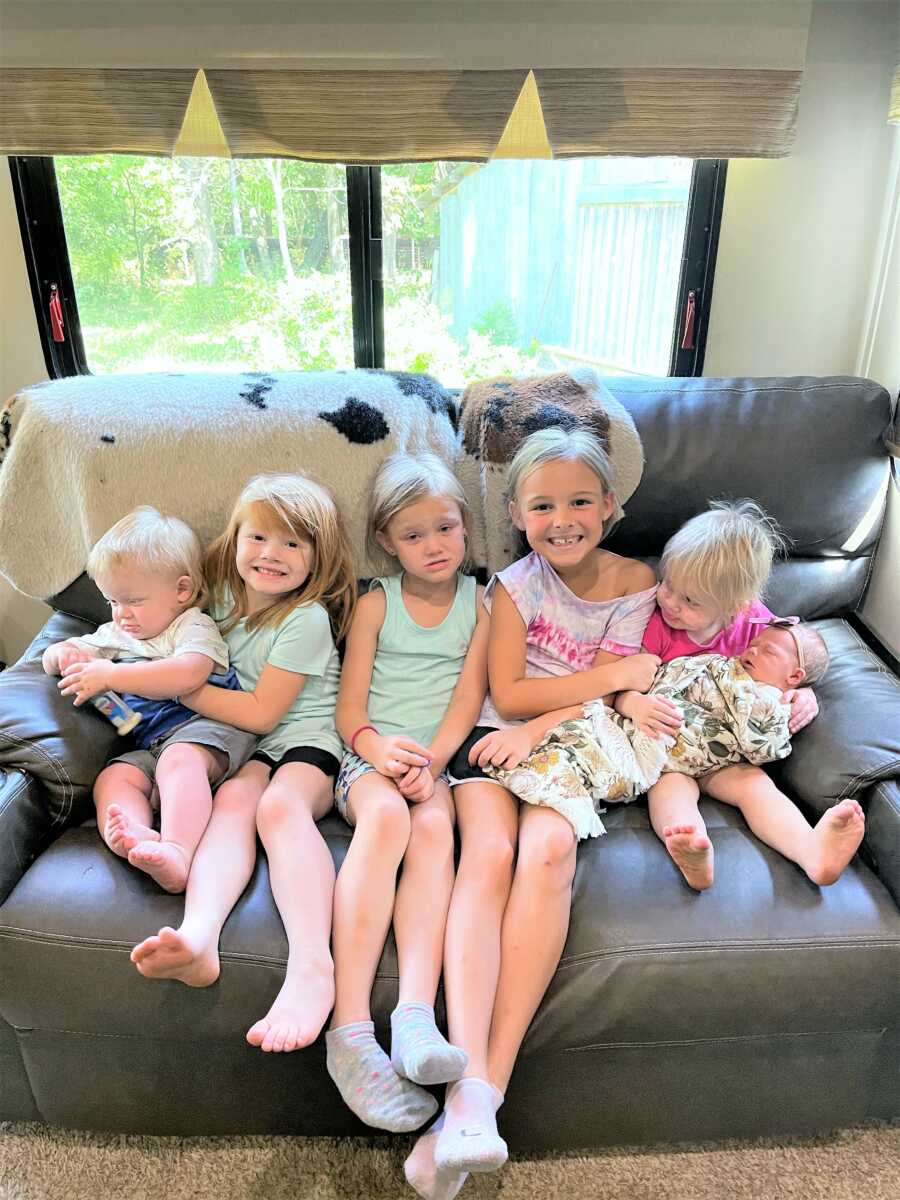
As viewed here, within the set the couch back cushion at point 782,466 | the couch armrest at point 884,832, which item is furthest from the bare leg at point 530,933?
the couch back cushion at point 782,466

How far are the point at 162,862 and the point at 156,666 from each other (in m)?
0.39

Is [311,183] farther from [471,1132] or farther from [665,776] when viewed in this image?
[471,1132]

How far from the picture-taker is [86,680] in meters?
1.46

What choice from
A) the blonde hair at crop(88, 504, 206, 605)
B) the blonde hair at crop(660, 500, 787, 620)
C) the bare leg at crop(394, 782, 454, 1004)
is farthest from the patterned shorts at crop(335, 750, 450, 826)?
the blonde hair at crop(660, 500, 787, 620)

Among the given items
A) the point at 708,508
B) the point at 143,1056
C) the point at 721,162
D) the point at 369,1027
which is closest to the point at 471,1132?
the point at 369,1027

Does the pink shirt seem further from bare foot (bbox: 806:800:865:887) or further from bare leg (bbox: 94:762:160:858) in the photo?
bare leg (bbox: 94:762:160:858)

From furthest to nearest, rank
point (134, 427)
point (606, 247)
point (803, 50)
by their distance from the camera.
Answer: point (606, 247)
point (803, 50)
point (134, 427)

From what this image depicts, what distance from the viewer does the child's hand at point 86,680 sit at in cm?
146

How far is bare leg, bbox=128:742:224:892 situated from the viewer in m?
1.21

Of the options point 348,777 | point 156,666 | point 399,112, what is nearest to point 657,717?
point 348,777

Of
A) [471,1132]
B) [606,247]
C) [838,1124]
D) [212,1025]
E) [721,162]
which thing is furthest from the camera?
[606,247]

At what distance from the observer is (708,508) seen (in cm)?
175

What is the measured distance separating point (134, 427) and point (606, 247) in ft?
4.29

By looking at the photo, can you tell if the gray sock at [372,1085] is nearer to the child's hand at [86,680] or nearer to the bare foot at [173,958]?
the bare foot at [173,958]
